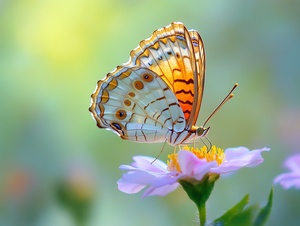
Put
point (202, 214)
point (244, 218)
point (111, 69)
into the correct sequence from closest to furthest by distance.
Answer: point (244, 218)
point (202, 214)
point (111, 69)

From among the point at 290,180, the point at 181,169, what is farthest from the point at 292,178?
the point at 181,169

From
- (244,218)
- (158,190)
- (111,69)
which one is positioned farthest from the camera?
(111,69)

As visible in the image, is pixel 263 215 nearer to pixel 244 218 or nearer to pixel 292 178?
pixel 244 218

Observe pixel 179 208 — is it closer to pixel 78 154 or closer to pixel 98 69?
pixel 78 154

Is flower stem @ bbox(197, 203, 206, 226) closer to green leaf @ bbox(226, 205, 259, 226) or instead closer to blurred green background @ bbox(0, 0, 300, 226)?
green leaf @ bbox(226, 205, 259, 226)

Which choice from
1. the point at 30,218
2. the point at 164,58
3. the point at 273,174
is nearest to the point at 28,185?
the point at 30,218

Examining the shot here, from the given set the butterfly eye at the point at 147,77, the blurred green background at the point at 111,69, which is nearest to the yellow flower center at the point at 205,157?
the butterfly eye at the point at 147,77
